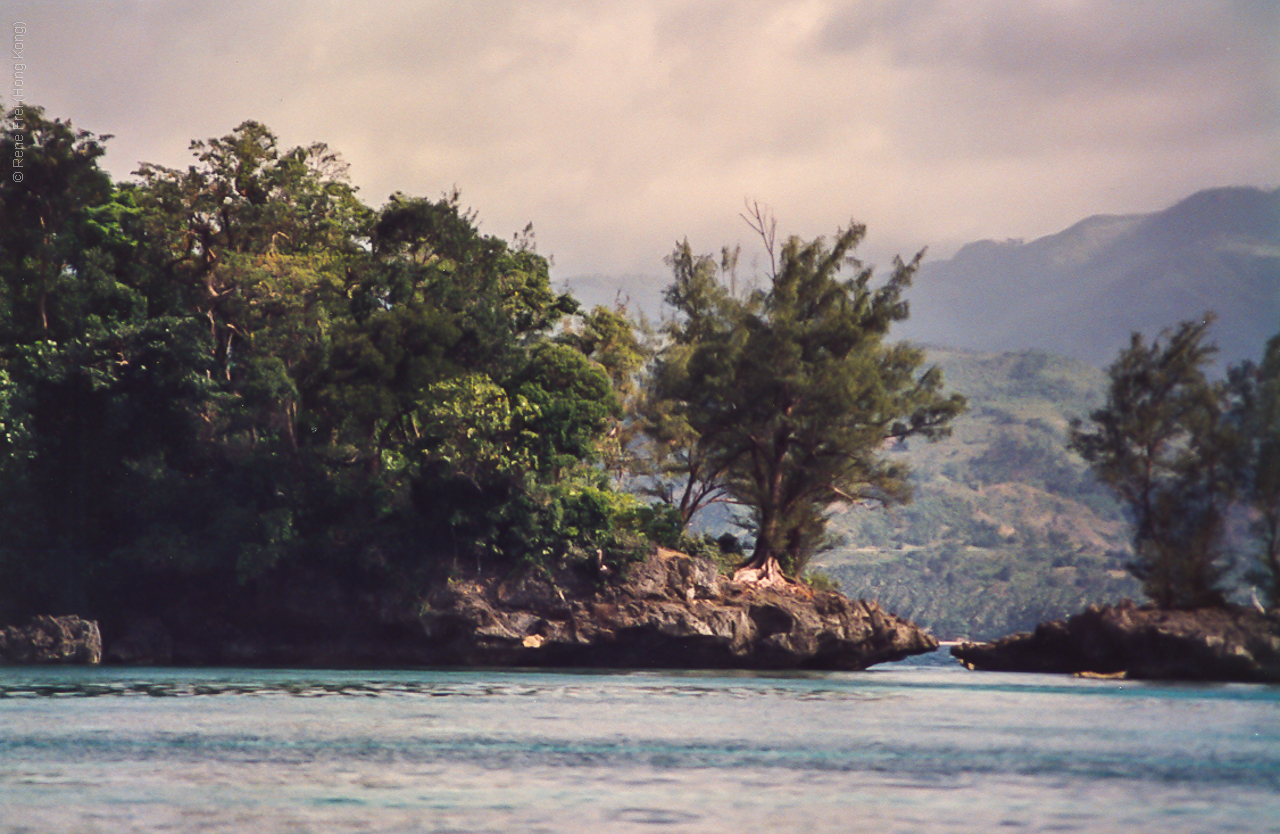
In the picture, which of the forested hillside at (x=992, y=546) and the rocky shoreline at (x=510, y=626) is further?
the forested hillside at (x=992, y=546)

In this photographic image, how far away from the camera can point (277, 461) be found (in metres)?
51.7

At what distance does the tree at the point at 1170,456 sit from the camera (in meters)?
43.2

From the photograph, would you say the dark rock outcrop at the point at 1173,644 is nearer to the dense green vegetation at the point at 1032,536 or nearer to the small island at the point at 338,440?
the dense green vegetation at the point at 1032,536

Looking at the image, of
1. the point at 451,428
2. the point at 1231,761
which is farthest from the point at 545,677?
the point at 1231,761

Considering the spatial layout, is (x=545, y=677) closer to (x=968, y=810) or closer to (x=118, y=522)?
(x=118, y=522)

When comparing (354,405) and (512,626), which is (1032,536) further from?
(354,405)

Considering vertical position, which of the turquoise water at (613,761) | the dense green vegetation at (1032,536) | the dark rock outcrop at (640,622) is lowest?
the turquoise water at (613,761)

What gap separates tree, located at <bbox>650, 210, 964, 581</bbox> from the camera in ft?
193

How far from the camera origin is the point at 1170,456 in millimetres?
47250

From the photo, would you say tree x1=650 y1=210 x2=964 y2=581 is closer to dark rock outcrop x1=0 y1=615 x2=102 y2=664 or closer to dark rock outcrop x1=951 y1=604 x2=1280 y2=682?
dark rock outcrop x1=951 y1=604 x2=1280 y2=682

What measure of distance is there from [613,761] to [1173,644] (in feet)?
109

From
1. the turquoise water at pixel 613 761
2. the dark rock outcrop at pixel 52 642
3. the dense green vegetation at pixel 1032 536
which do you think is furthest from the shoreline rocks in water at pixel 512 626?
the turquoise water at pixel 613 761

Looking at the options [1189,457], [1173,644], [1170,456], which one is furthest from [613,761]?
[1173,644]

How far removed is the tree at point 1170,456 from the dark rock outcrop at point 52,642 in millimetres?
37616
